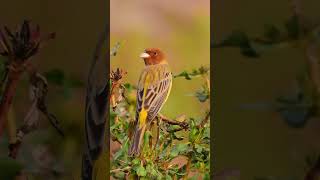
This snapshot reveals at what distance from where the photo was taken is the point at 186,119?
0.93 m

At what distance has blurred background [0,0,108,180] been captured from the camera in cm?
74

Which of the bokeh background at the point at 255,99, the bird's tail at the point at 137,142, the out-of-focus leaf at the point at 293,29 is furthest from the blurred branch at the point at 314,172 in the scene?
the bird's tail at the point at 137,142

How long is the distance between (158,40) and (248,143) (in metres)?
0.31

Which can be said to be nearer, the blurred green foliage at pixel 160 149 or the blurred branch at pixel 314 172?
the blurred branch at pixel 314 172

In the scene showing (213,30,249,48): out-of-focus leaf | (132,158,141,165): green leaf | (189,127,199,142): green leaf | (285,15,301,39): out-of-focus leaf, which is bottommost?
(132,158,141,165): green leaf

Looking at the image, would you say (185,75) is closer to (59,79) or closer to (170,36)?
(170,36)

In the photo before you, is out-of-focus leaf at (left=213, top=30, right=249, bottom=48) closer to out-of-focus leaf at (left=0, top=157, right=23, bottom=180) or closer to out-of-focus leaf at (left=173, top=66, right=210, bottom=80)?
out-of-focus leaf at (left=173, top=66, right=210, bottom=80)

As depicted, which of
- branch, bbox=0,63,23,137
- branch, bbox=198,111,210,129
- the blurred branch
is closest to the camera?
the blurred branch

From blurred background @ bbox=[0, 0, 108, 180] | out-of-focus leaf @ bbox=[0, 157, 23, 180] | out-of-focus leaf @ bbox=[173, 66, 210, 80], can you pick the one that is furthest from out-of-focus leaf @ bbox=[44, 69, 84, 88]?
out-of-focus leaf @ bbox=[173, 66, 210, 80]

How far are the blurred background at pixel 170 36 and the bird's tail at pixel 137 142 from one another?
60mm

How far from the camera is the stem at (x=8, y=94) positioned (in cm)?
71

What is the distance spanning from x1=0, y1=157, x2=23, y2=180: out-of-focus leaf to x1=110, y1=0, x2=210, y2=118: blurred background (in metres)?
0.29

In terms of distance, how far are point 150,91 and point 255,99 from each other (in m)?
0.30

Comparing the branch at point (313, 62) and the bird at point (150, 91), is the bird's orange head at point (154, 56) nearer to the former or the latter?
the bird at point (150, 91)
